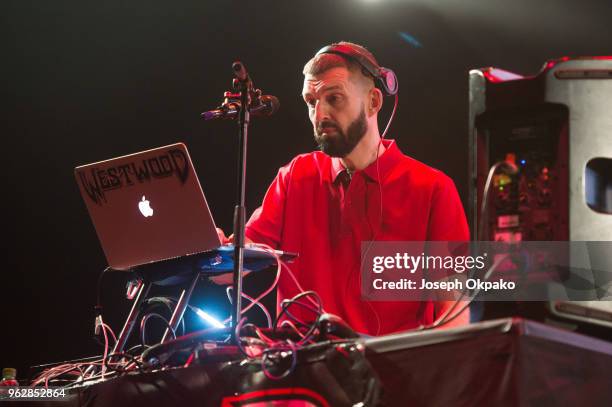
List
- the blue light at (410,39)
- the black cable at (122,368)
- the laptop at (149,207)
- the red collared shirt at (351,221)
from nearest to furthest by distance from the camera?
the black cable at (122,368) < the laptop at (149,207) < the red collared shirt at (351,221) < the blue light at (410,39)

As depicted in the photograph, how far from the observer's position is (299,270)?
2.51m

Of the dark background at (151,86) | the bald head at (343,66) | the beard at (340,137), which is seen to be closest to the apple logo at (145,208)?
the beard at (340,137)

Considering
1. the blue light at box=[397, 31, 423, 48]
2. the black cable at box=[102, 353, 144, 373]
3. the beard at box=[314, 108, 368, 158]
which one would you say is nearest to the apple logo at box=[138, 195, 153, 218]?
the black cable at box=[102, 353, 144, 373]

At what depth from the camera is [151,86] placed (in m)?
3.65

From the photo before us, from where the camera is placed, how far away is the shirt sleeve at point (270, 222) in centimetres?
258

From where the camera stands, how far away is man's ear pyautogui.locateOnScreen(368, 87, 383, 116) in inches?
104

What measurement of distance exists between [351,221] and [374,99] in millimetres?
486

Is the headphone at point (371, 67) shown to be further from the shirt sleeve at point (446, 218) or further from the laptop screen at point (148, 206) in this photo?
the laptop screen at point (148, 206)

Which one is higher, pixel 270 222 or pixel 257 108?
pixel 257 108

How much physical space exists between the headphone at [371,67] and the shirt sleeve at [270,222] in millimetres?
543

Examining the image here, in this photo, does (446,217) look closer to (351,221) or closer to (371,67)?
(351,221)

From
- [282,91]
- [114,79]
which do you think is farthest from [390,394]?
[114,79]

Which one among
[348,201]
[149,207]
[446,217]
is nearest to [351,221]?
[348,201]

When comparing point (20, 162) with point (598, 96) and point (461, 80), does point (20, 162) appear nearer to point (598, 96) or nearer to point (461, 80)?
point (461, 80)
